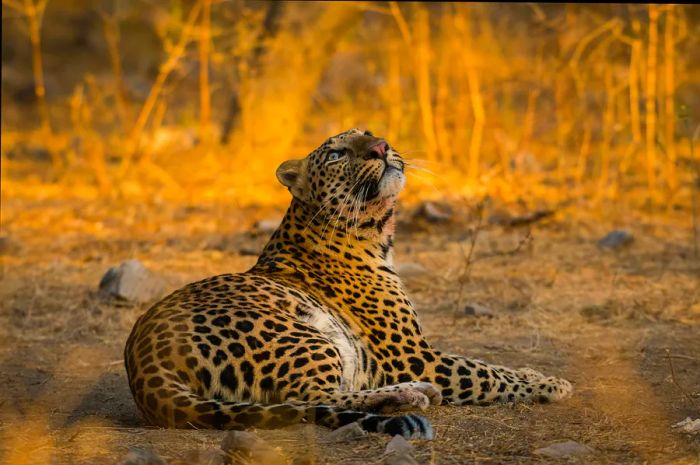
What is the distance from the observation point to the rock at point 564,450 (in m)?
4.33

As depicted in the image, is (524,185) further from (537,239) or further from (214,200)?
(214,200)

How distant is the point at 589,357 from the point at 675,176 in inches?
221

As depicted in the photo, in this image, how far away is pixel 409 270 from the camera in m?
8.99

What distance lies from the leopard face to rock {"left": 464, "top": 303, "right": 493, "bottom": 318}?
6.95 feet

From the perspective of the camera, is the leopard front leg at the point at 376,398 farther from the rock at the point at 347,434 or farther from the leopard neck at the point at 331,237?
the leopard neck at the point at 331,237

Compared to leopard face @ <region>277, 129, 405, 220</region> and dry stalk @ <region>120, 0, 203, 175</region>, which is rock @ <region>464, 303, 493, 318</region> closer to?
leopard face @ <region>277, 129, 405, 220</region>

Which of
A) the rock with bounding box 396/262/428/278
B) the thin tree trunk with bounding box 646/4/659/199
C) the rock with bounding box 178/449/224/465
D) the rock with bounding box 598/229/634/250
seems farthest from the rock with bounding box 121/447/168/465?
the thin tree trunk with bounding box 646/4/659/199

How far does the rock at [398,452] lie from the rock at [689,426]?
1.26 m

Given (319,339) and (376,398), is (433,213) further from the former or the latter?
(376,398)

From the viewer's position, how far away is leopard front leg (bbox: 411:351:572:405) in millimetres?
5445

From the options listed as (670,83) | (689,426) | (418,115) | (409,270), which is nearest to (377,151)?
(689,426)

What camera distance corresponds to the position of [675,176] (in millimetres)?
11773

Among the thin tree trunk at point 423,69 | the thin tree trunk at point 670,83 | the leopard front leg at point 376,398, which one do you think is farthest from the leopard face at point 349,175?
the thin tree trunk at point 423,69

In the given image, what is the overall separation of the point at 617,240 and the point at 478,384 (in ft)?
16.3
